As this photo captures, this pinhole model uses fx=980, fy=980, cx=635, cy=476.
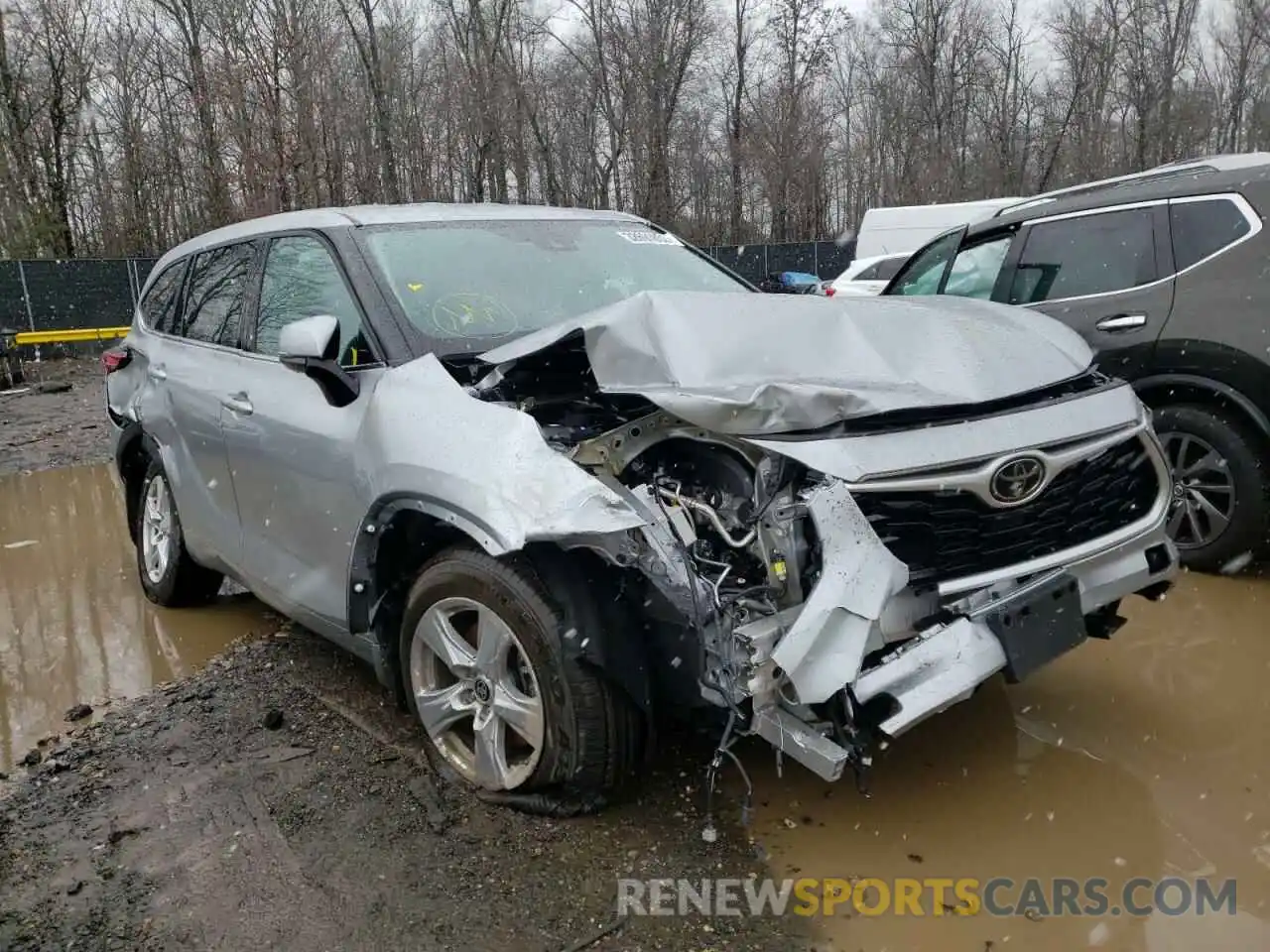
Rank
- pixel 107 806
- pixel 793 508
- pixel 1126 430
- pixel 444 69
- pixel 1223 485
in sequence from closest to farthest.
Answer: pixel 793 508 < pixel 1126 430 < pixel 107 806 < pixel 1223 485 < pixel 444 69

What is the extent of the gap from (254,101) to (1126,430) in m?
19.9

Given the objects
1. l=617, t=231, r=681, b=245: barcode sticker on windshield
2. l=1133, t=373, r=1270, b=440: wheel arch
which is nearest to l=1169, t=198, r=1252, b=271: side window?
l=1133, t=373, r=1270, b=440: wheel arch

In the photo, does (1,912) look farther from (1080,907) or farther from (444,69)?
(444,69)

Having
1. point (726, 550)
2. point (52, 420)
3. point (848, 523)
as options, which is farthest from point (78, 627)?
point (52, 420)

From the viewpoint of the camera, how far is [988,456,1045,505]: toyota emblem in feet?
8.61

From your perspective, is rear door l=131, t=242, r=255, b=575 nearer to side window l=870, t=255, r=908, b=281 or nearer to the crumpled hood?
the crumpled hood

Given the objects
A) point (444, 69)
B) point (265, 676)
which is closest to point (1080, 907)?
point (265, 676)

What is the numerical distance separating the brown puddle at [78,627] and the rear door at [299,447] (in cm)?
99

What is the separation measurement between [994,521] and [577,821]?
1487 mm

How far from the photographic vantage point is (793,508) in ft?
8.14

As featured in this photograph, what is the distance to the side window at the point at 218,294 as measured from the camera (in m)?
4.18

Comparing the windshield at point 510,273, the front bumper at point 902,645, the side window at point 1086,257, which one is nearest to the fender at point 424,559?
the front bumper at point 902,645

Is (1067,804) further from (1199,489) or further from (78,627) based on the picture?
(78,627)

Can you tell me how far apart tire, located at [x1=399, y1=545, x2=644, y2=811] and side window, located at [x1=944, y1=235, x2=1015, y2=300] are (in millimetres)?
3943
